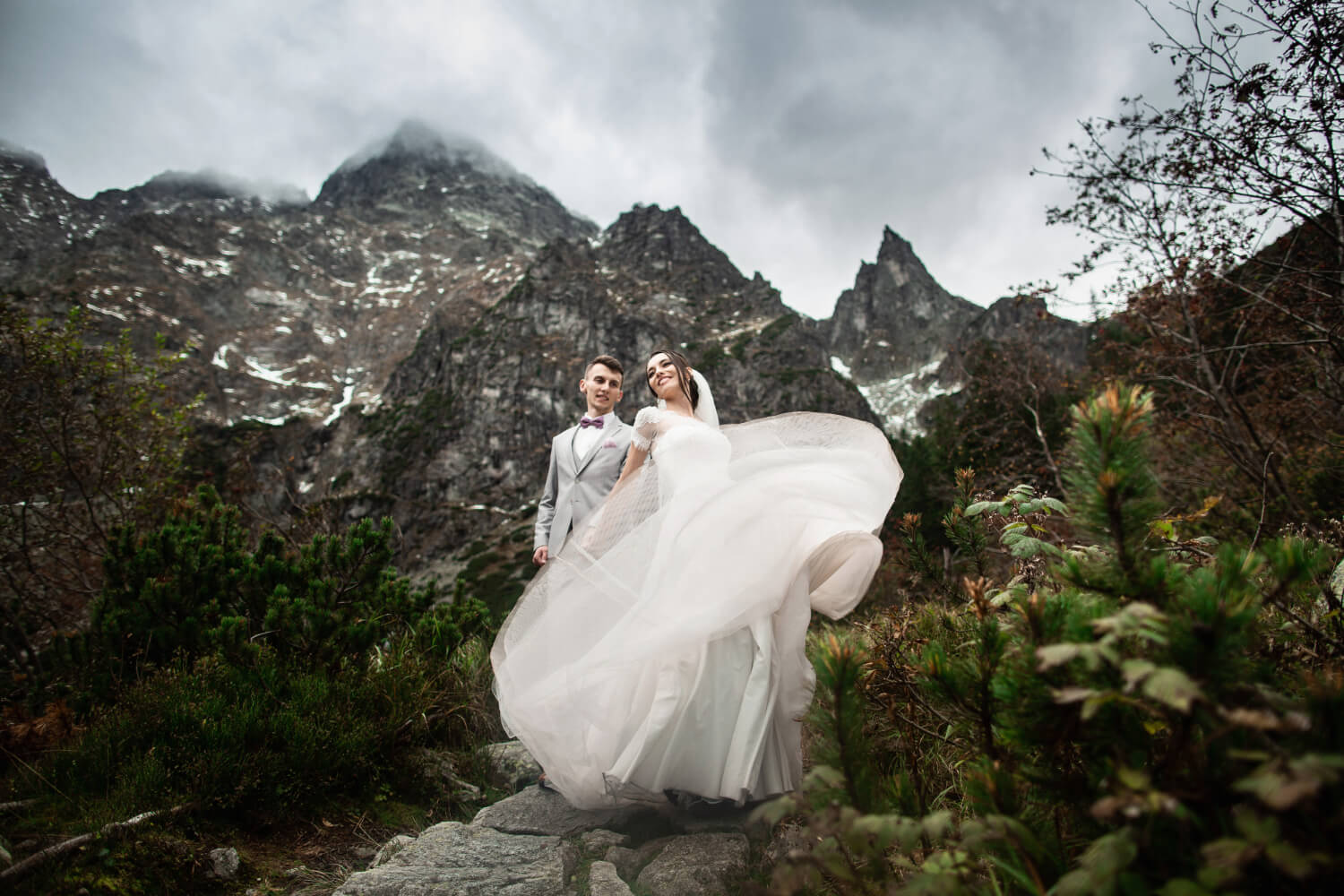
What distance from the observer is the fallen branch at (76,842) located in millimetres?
1832

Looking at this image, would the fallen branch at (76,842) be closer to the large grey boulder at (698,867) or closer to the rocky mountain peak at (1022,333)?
the large grey boulder at (698,867)

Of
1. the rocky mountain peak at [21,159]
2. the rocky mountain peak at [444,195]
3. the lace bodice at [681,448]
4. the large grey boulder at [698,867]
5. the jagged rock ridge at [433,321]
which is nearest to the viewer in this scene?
the large grey boulder at [698,867]

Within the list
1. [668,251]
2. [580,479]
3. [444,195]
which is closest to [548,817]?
[580,479]

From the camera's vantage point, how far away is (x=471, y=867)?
2.27 metres

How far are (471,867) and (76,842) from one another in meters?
1.32

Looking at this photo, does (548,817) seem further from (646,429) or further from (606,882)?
(646,429)

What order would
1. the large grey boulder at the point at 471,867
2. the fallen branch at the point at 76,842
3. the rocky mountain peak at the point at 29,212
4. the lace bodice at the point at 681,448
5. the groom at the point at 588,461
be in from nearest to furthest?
the fallen branch at the point at 76,842, the large grey boulder at the point at 471,867, the lace bodice at the point at 681,448, the groom at the point at 588,461, the rocky mountain peak at the point at 29,212

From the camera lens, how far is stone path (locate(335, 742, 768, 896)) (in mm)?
2057

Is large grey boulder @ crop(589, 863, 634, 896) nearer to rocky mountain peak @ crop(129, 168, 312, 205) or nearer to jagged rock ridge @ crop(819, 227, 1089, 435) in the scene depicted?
jagged rock ridge @ crop(819, 227, 1089, 435)

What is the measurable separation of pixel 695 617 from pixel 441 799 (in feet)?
→ 7.28

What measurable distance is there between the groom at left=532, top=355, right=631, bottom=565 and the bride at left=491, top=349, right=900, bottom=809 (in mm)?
1272

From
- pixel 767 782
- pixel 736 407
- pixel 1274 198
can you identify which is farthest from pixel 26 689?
pixel 736 407

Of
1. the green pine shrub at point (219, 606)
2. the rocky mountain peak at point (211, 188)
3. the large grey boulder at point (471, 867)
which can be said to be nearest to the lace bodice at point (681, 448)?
the large grey boulder at point (471, 867)

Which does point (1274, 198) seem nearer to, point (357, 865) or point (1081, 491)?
point (1081, 491)
